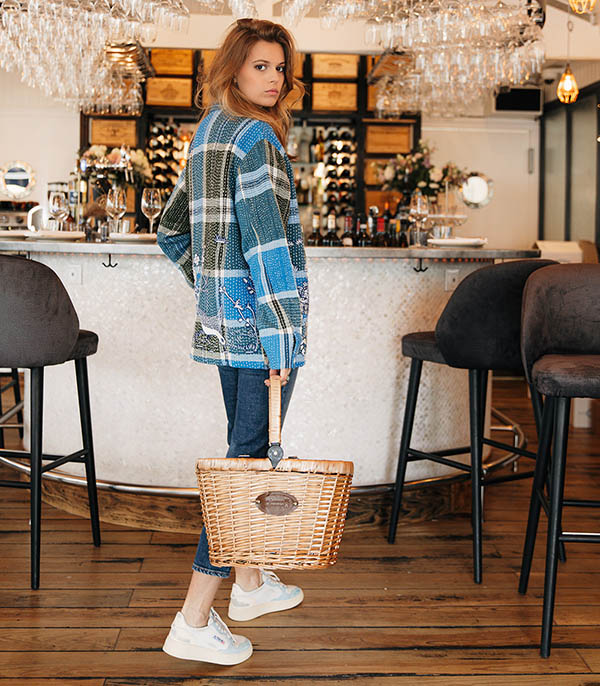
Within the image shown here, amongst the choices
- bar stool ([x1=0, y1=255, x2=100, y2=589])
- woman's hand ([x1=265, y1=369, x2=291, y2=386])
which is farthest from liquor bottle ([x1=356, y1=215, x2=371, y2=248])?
woman's hand ([x1=265, y1=369, x2=291, y2=386])

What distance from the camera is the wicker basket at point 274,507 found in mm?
2010

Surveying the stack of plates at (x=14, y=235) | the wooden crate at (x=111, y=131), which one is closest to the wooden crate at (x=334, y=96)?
the wooden crate at (x=111, y=131)

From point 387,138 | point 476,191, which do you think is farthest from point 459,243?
point 387,138

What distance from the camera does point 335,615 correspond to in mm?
2496

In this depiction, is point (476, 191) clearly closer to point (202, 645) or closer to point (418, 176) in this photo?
point (418, 176)

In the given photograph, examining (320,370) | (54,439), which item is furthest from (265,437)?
(54,439)

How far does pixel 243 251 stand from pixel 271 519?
0.65 metres

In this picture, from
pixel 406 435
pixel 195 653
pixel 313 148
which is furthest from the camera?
pixel 313 148

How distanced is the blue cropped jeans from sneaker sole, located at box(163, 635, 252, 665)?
0.21 m

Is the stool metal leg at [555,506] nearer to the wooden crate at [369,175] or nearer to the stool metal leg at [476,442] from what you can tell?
the stool metal leg at [476,442]

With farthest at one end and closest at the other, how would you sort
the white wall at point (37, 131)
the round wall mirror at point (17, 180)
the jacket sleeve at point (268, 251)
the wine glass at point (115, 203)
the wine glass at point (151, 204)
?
the white wall at point (37, 131) < the round wall mirror at point (17, 180) < the wine glass at point (115, 203) < the wine glass at point (151, 204) < the jacket sleeve at point (268, 251)

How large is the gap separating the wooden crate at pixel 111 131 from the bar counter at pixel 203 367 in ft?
14.4

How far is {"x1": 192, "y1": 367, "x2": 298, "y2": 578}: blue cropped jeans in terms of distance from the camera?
6.91ft

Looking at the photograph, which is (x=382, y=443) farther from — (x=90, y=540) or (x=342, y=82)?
(x=342, y=82)
